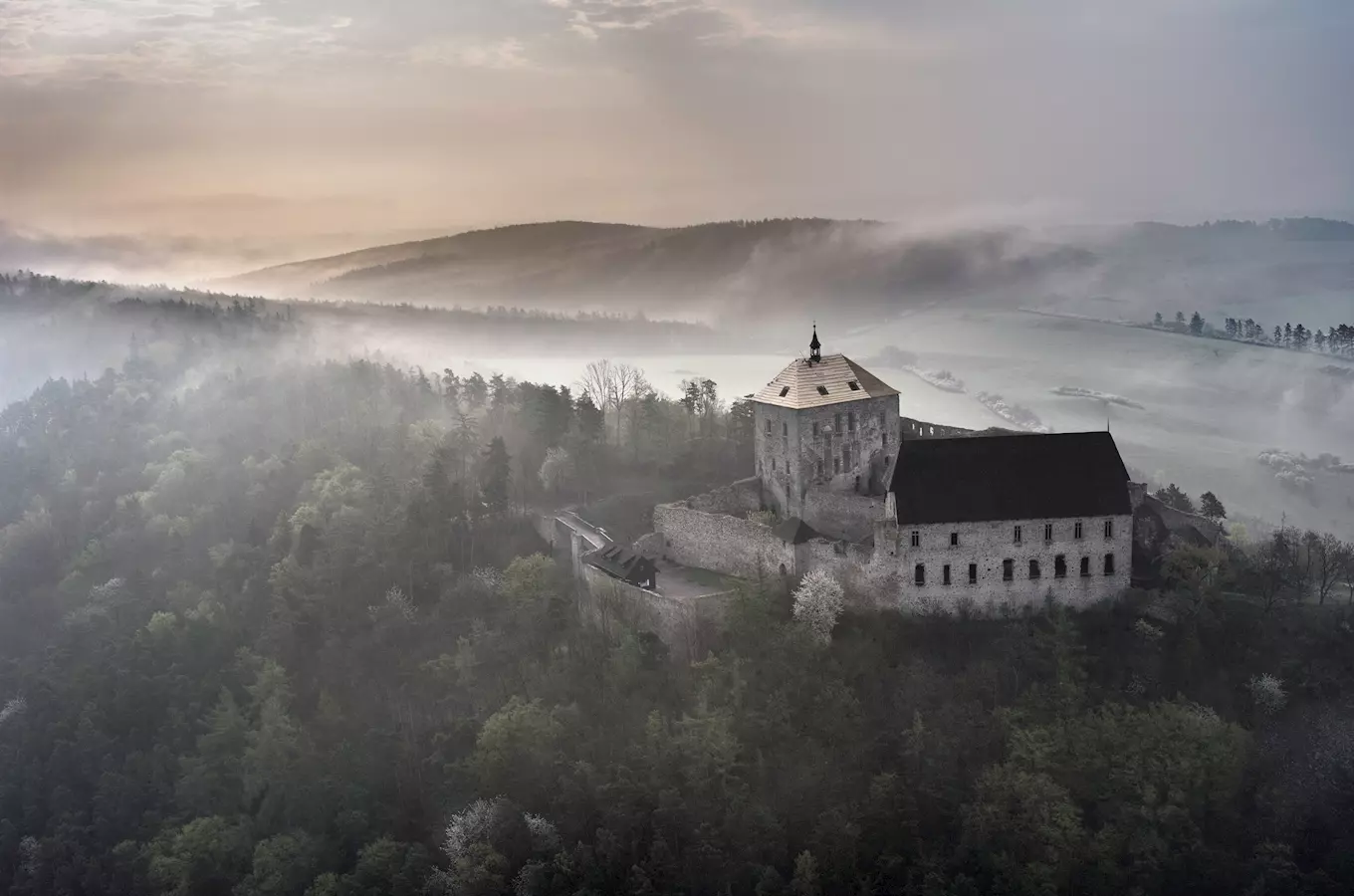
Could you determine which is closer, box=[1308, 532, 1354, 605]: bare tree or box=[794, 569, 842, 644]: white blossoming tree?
box=[794, 569, 842, 644]: white blossoming tree

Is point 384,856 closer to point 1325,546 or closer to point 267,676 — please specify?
point 267,676

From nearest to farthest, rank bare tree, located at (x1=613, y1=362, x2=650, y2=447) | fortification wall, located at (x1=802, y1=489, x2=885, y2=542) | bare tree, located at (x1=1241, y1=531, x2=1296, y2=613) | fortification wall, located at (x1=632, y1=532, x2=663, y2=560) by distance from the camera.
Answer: bare tree, located at (x1=1241, y1=531, x2=1296, y2=613) < fortification wall, located at (x1=802, y1=489, x2=885, y2=542) < fortification wall, located at (x1=632, y1=532, x2=663, y2=560) < bare tree, located at (x1=613, y1=362, x2=650, y2=447)

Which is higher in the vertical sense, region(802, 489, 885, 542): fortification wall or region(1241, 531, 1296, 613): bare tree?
region(802, 489, 885, 542): fortification wall

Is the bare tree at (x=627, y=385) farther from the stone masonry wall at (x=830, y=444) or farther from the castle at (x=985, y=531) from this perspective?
the castle at (x=985, y=531)

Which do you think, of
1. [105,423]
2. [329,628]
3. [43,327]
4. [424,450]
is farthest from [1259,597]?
[43,327]

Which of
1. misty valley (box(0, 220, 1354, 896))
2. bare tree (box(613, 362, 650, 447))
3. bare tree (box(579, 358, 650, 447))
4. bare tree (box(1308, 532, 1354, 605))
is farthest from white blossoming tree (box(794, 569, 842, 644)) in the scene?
bare tree (box(579, 358, 650, 447))

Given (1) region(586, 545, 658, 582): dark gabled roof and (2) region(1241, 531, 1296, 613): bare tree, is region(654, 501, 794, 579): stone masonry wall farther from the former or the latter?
(2) region(1241, 531, 1296, 613): bare tree
